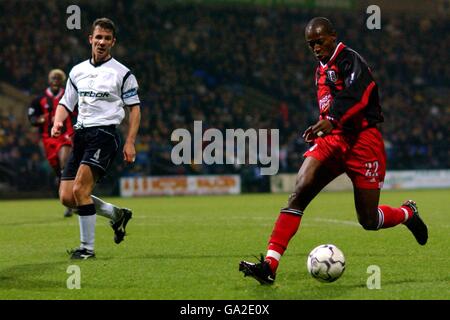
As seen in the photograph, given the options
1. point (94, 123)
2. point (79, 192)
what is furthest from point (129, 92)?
point (79, 192)

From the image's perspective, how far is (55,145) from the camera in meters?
14.4

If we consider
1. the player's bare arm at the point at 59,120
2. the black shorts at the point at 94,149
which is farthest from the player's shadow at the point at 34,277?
the player's bare arm at the point at 59,120

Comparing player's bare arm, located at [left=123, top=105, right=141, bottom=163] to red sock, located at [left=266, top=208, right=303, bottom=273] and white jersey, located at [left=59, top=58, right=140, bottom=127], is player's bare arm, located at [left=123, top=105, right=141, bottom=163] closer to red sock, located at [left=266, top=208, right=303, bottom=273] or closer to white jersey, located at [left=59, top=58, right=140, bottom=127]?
white jersey, located at [left=59, top=58, right=140, bottom=127]

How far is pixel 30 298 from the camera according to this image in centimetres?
598

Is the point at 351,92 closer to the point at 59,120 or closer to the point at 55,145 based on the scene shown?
the point at 59,120

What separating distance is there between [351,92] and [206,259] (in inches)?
104

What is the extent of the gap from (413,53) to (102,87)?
31.7 m

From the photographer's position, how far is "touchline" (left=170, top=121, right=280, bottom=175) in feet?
83.3

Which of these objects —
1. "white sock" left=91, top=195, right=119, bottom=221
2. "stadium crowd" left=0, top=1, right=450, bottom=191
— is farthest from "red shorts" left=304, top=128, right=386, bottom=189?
"stadium crowd" left=0, top=1, right=450, bottom=191

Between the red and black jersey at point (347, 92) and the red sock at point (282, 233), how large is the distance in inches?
33.8

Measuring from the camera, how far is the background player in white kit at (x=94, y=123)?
8.49 metres
